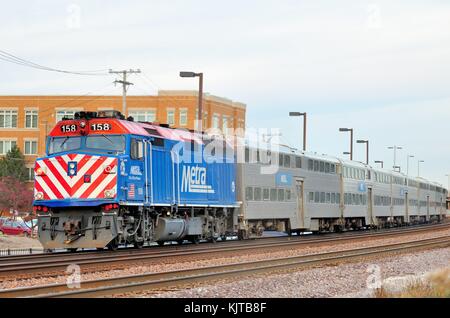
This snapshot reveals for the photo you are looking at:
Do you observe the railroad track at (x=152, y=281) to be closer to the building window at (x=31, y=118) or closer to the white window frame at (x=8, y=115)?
the building window at (x=31, y=118)

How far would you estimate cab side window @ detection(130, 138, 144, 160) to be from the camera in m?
22.3

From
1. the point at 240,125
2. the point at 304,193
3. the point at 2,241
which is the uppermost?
the point at 240,125

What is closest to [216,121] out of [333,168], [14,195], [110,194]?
[14,195]

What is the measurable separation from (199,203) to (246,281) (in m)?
11.3

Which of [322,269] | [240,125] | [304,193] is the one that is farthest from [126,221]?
[240,125]

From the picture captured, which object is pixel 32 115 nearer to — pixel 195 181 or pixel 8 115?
pixel 8 115

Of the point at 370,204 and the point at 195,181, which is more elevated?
the point at 195,181

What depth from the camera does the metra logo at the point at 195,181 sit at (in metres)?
25.7

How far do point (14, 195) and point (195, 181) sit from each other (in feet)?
180

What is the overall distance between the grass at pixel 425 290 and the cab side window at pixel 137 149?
423 inches

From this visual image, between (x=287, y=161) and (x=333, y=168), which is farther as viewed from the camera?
(x=333, y=168)

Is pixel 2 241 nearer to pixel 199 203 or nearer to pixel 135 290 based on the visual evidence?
pixel 199 203

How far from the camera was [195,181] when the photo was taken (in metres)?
26.5
